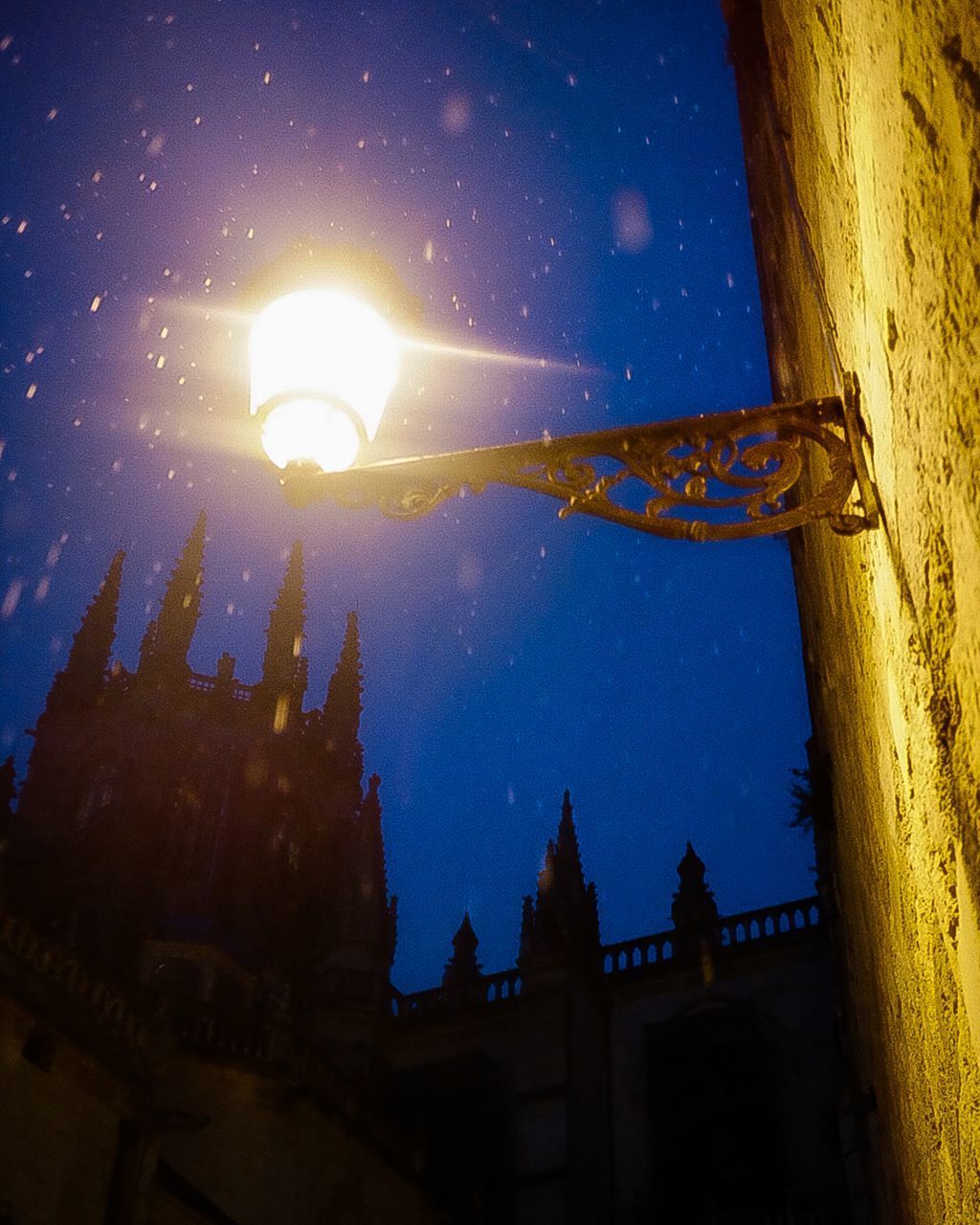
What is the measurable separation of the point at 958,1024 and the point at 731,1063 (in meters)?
22.0

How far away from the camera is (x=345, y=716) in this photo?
146 ft

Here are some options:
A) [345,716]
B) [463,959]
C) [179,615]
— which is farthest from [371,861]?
[179,615]

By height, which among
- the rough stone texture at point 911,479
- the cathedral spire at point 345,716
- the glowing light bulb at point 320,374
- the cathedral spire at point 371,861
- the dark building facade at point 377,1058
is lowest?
the rough stone texture at point 911,479

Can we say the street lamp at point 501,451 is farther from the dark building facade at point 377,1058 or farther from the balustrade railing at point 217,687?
the balustrade railing at point 217,687

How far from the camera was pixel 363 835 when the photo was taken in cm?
2789

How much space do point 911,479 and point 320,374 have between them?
1770 mm

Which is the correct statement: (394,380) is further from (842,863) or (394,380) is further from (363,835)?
(363,835)

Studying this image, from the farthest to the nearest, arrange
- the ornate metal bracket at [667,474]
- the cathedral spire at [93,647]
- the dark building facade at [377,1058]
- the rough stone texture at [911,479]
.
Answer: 1. the cathedral spire at [93,647]
2. the dark building facade at [377,1058]
3. the ornate metal bracket at [667,474]
4. the rough stone texture at [911,479]

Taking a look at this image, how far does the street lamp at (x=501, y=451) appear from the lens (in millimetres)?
2688

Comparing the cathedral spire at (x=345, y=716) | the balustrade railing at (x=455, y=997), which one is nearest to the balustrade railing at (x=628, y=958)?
the balustrade railing at (x=455, y=997)

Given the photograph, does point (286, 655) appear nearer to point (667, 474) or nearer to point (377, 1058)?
point (377, 1058)

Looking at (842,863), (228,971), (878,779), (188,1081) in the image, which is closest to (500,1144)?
(188,1081)

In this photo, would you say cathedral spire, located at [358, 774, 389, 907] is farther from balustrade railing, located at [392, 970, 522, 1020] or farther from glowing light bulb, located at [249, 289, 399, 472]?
glowing light bulb, located at [249, 289, 399, 472]

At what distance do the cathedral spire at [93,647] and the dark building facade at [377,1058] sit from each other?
6079mm
